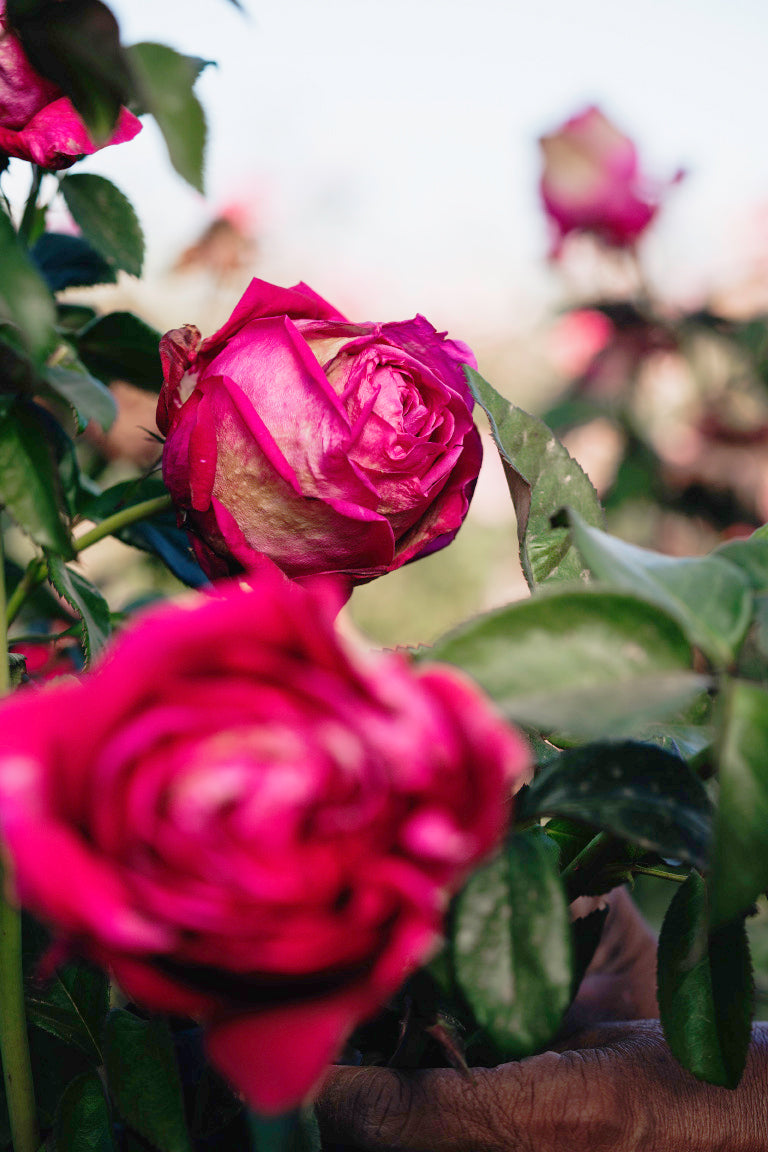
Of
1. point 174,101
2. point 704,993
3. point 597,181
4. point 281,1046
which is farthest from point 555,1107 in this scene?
point 597,181

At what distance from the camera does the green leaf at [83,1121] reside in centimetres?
24

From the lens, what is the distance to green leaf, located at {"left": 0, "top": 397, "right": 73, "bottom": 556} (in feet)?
0.82

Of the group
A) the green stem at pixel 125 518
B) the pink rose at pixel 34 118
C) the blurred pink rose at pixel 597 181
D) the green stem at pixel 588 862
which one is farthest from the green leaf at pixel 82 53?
the blurred pink rose at pixel 597 181

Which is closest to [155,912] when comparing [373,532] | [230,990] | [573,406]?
[230,990]

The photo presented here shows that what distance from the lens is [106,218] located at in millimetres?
342

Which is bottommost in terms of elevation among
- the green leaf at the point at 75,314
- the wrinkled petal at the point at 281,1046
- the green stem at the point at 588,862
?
the green stem at the point at 588,862

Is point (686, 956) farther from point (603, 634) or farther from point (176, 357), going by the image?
point (176, 357)

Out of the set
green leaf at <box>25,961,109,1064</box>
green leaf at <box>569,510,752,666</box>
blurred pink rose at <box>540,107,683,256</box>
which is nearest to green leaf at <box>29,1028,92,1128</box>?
green leaf at <box>25,961,109,1064</box>

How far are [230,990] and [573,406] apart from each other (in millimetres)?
1135

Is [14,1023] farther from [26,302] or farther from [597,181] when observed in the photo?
[597,181]

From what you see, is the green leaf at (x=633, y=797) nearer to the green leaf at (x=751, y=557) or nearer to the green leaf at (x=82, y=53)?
the green leaf at (x=751, y=557)

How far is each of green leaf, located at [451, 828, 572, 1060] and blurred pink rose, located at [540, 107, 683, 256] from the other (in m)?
1.04

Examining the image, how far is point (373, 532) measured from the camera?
0.28 metres

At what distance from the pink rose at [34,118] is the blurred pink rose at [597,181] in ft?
3.07
